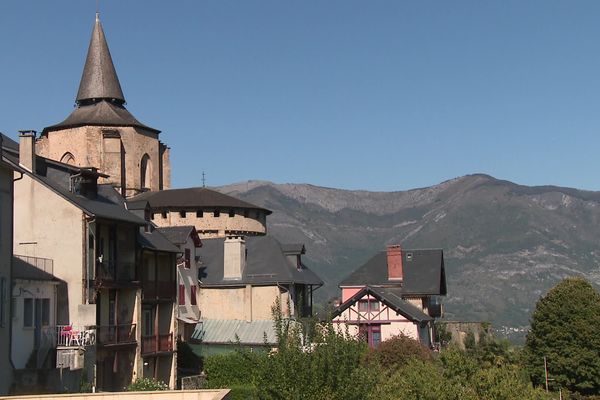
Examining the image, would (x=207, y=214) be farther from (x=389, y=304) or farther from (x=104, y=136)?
(x=389, y=304)

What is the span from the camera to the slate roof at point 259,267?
48375 millimetres

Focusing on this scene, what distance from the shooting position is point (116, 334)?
35281 mm

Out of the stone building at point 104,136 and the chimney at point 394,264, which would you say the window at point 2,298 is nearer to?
the chimney at point 394,264

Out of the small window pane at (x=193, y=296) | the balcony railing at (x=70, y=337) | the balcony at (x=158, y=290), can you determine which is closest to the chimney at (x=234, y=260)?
the small window pane at (x=193, y=296)

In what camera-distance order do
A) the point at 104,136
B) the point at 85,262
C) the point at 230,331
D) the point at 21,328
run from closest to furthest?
the point at 21,328
the point at 85,262
the point at 230,331
the point at 104,136

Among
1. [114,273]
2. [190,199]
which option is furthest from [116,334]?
[190,199]

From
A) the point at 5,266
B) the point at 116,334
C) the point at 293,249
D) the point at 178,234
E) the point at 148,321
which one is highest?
the point at 178,234

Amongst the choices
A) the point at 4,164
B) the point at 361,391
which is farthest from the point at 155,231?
the point at 361,391

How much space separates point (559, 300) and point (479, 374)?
1002 inches

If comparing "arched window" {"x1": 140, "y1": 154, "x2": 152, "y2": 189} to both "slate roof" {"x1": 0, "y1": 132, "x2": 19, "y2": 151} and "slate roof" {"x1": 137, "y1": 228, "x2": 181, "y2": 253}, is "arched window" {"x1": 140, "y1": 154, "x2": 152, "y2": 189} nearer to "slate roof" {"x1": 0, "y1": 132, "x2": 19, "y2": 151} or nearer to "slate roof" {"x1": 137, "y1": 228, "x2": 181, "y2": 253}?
"slate roof" {"x1": 137, "y1": 228, "x2": 181, "y2": 253}

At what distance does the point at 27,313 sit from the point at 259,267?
815 inches

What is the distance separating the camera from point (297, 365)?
2025 cm

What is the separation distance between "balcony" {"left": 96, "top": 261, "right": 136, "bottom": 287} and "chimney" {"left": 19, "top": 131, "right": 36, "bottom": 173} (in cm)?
436

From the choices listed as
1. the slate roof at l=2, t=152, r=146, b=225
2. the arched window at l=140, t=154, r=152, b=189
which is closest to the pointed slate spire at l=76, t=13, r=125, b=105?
the arched window at l=140, t=154, r=152, b=189
